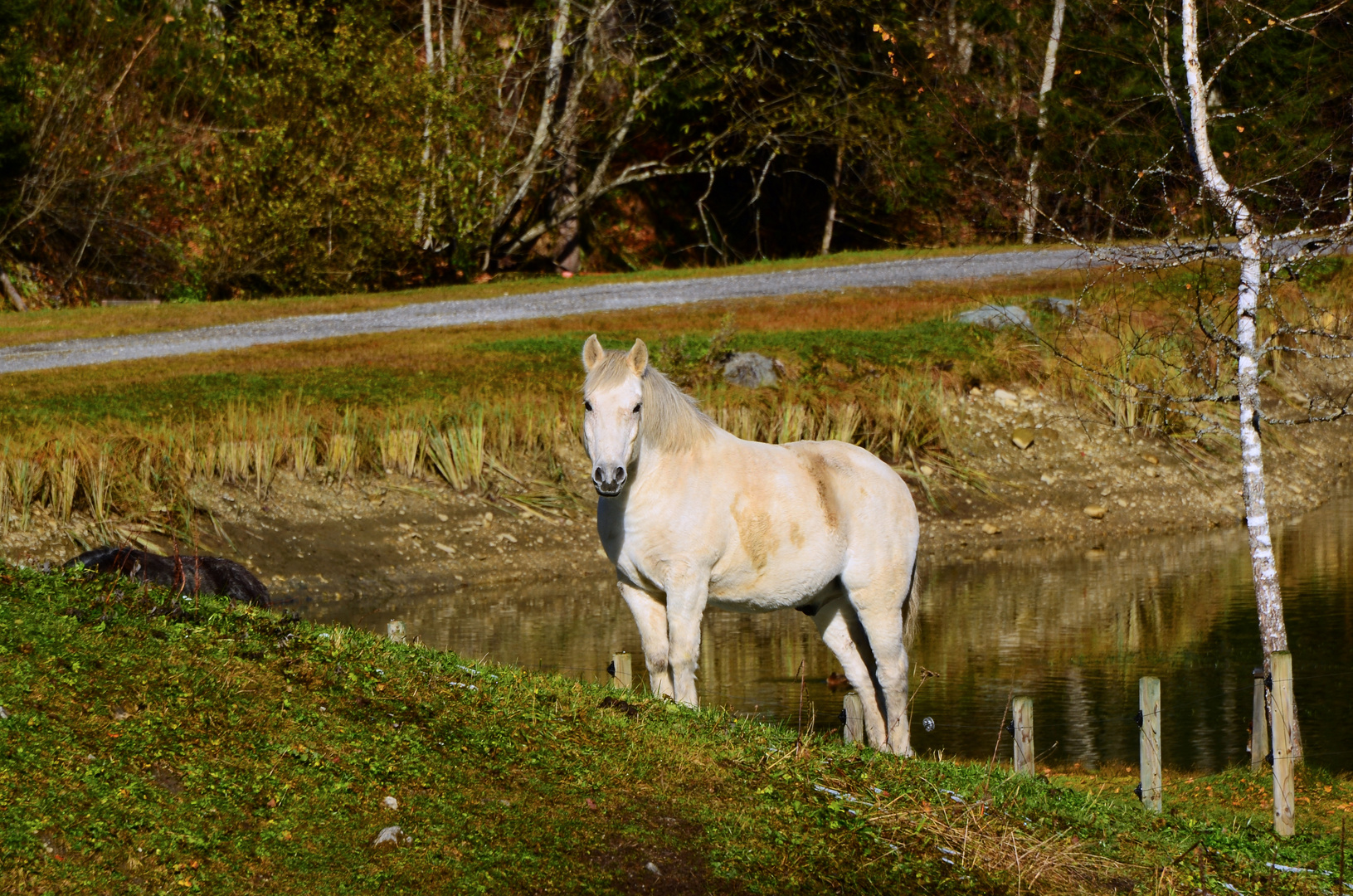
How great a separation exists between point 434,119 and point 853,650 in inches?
928

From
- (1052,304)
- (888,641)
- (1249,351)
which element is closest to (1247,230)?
(1249,351)

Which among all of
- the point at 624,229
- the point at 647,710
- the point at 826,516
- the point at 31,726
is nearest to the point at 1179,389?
the point at 826,516

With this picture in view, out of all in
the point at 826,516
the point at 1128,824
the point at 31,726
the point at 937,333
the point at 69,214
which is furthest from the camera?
the point at 69,214

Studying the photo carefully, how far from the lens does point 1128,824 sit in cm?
737

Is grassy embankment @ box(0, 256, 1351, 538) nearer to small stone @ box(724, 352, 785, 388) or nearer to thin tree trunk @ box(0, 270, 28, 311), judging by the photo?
small stone @ box(724, 352, 785, 388)

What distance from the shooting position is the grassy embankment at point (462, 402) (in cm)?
1539

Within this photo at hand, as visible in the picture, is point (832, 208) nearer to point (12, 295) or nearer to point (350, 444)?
point (12, 295)

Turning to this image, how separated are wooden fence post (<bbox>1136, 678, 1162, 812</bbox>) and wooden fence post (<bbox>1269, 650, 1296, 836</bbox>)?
1.97 ft

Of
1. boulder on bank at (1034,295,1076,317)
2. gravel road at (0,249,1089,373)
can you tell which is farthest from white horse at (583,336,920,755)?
boulder on bank at (1034,295,1076,317)

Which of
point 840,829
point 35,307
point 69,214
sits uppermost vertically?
point 69,214

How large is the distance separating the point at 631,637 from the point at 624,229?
23673mm

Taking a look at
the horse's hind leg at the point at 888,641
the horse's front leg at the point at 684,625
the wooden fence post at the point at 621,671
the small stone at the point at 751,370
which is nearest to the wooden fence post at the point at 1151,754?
the horse's hind leg at the point at 888,641

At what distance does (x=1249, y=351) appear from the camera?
9.70m

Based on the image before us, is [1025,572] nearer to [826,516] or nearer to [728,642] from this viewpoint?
[728,642]
